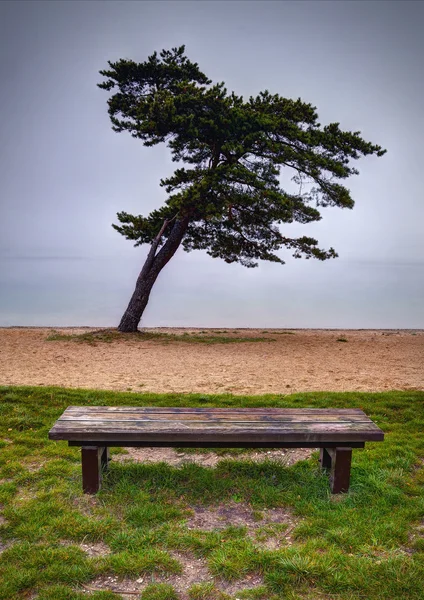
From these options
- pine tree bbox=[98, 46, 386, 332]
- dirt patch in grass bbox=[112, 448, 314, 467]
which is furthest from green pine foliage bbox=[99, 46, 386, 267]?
dirt patch in grass bbox=[112, 448, 314, 467]

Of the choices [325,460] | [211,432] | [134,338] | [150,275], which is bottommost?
[325,460]

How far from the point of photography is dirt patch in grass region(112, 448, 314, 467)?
484cm

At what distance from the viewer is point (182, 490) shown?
13.4 feet

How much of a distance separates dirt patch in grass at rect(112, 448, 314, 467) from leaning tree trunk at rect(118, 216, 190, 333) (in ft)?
37.5

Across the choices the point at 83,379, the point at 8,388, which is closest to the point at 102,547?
the point at 8,388

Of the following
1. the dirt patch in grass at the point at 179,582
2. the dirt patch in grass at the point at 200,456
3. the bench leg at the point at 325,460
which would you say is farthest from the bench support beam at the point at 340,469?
the dirt patch in grass at the point at 179,582

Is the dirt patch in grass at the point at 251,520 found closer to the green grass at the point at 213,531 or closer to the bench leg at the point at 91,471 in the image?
the green grass at the point at 213,531

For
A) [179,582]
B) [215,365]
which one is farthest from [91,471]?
[215,365]

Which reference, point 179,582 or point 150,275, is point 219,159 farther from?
point 179,582

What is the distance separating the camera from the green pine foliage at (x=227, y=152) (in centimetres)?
1395

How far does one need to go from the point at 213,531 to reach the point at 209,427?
803 millimetres

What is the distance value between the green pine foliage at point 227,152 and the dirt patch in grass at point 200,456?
9602 millimetres

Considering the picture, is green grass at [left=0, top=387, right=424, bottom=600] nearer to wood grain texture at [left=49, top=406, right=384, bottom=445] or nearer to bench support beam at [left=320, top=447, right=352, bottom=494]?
bench support beam at [left=320, top=447, right=352, bottom=494]

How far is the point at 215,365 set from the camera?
34.1 ft
